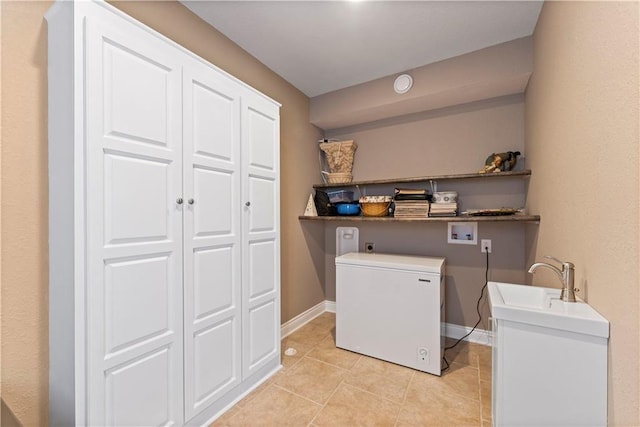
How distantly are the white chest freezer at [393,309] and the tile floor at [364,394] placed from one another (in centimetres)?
11

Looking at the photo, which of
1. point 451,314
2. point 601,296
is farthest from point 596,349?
point 451,314

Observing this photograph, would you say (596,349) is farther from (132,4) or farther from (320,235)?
(132,4)

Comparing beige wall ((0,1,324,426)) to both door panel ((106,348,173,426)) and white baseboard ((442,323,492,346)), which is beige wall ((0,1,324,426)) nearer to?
door panel ((106,348,173,426))

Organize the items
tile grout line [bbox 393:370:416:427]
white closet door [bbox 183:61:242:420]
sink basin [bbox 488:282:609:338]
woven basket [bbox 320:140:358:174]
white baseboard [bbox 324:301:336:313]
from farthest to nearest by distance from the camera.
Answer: white baseboard [bbox 324:301:336:313]
woven basket [bbox 320:140:358:174]
tile grout line [bbox 393:370:416:427]
white closet door [bbox 183:61:242:420]
sink basin [bbox 488:282:609:338]

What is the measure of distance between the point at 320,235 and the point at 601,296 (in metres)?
2.33

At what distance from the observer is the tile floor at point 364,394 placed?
1.49m

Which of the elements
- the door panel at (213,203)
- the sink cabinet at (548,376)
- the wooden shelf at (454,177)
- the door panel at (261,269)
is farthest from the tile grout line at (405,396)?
Answer: the wooden shelf at (454,177)

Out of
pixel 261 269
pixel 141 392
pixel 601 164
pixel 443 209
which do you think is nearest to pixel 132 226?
pixel 141 392

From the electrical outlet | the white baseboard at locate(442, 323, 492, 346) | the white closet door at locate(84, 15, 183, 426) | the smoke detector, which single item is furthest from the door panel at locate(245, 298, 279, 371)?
the smoke detector

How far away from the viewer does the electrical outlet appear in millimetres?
1888

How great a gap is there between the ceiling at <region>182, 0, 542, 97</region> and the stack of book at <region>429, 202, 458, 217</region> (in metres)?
1.22

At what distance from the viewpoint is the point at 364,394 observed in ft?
5.56

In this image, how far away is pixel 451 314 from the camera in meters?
2.46

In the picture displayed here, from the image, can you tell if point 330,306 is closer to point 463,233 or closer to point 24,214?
point 463,233
